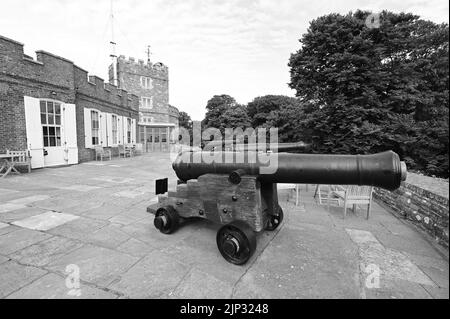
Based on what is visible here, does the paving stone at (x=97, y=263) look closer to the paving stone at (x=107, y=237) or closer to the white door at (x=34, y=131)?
the paving stone at (x=107, y=237)

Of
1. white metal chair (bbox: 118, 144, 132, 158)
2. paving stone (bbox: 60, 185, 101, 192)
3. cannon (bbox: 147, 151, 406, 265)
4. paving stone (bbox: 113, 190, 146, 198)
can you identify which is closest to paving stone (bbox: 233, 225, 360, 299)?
cannon (bbox: 147, 151, 406, 265)

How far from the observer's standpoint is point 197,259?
8.96 feet

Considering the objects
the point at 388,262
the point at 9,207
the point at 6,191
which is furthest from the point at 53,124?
the point at 388,262

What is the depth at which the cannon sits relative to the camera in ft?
7.93

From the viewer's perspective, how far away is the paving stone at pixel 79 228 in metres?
3.34

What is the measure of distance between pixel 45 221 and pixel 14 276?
1.66 metres

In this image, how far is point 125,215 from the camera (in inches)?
166

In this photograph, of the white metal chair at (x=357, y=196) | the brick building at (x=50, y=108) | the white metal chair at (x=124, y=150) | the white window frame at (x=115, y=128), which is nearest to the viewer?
the white metal chair at (x=357, y=196)

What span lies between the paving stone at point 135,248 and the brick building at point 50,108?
8.50m

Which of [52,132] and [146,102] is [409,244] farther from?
[146,102]

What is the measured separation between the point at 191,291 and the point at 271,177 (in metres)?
1.47

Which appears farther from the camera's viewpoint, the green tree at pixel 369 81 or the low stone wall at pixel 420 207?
the green tree at pixel 369 81

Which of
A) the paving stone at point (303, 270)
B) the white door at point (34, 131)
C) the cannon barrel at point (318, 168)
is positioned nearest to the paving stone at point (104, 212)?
the cannon barrel at point (318, 168)

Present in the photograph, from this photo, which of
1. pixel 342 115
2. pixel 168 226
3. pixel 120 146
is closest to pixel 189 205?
pixel 168 226
